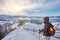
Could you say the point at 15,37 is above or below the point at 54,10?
below

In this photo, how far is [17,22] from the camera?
2672mm

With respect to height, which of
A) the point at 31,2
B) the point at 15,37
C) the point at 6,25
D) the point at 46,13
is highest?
the point at 31,2

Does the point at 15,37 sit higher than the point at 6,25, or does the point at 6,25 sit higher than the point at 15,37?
the point at 6,25

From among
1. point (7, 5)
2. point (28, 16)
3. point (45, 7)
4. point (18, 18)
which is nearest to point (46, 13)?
point (45, 7)

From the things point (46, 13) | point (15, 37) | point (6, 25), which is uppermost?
point (46, 13)

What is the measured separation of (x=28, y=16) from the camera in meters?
2.67

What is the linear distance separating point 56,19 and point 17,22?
0.60 meters

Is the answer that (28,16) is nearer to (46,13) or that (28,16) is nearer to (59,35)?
(46,13)

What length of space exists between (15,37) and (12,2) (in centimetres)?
55

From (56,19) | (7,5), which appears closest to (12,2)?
(7,5)

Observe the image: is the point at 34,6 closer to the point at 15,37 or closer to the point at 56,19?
the point at 56,19

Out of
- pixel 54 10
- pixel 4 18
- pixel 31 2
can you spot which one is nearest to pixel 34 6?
pixel 31 2

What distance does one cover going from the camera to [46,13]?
2.62 meters

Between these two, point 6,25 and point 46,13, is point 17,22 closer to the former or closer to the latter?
point 6,25
